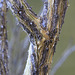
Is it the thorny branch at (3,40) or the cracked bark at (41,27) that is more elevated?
the thorny branch at (3,40)

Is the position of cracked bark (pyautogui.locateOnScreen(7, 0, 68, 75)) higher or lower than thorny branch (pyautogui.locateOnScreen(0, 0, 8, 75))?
lower

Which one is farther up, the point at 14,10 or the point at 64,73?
the point at 64,73

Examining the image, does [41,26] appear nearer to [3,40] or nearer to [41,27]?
[41,27]

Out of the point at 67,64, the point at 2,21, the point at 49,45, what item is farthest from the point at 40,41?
the point at 67,64

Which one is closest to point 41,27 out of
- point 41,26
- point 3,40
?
point 41,26

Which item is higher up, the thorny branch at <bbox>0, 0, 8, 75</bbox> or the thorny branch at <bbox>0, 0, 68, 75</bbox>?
the thorny branch at <bbox>0, 0, 8, 75</bbox>

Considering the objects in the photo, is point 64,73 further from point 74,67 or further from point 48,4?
point 48,4
